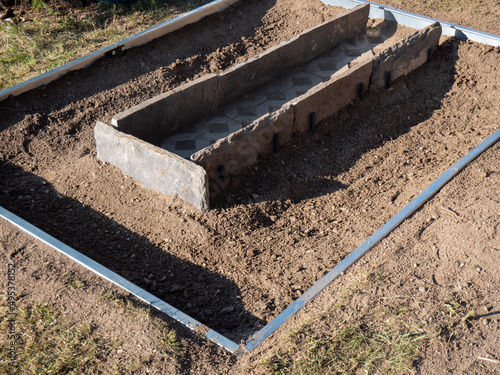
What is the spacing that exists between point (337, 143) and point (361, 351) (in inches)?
112

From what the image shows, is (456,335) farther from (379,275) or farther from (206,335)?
(206,335)

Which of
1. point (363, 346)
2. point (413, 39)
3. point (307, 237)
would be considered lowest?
point (307, 237)

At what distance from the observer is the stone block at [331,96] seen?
5516mm

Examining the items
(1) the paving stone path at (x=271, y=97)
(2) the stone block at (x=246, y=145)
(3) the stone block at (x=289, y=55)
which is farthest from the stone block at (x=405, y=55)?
(2) the stone block at (x=246, y=145)

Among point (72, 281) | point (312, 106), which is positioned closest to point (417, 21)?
point (312, 106)

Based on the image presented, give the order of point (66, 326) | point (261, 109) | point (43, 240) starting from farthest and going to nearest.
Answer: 1. point (261, 109)
2. point (43, 240)
3. point (66, 326)

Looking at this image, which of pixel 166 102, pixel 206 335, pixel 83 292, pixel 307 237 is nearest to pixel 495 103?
pixel 307 237

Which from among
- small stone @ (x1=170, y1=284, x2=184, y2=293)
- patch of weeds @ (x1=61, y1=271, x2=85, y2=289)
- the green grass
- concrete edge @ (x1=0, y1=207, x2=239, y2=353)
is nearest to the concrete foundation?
small stone @ (x1=170, y1=284, x2=184, y2=293)

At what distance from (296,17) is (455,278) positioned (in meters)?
5.59

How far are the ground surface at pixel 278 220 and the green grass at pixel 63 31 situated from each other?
0.84 metres

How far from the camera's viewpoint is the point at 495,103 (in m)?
6.24

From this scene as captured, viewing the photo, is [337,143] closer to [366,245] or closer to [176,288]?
[366,245]

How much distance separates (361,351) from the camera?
327 cm

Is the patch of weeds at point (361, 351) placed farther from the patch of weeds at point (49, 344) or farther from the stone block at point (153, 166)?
the stone block at point (153, 166)
